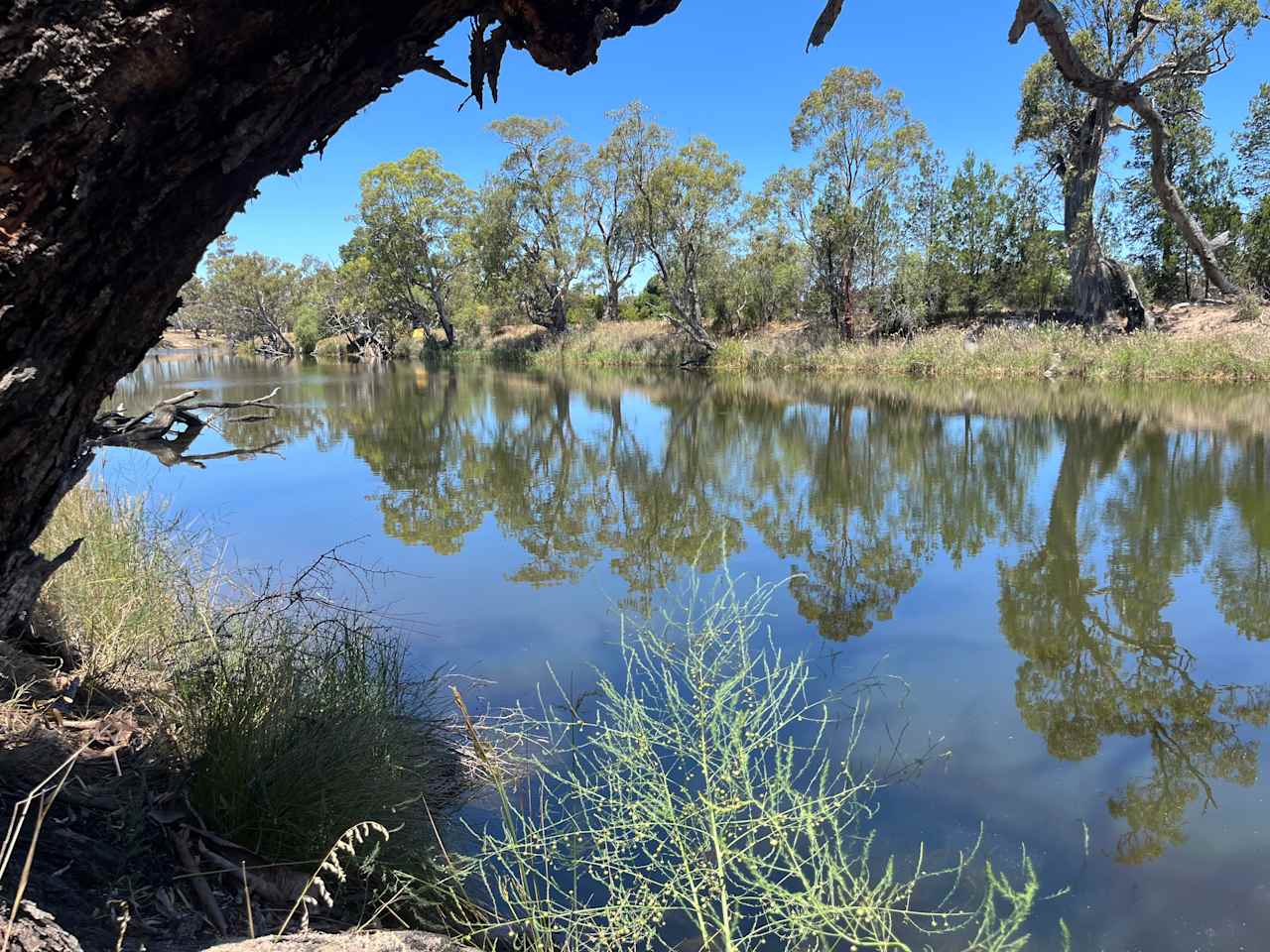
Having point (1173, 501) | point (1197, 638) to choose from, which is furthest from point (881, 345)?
point (1197, 638)

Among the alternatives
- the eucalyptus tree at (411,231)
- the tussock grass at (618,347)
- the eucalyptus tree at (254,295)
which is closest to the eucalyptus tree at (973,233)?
the tussock grass at (618,347)

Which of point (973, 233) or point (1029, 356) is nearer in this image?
point (1029, 356)

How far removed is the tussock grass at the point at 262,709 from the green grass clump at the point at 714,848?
1.24ft

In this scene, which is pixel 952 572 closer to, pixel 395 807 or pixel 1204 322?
pixel 395 807

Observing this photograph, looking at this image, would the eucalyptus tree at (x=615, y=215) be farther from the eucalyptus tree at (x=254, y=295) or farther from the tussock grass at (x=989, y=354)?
the eucalyptus tree at (x=254, y=295)

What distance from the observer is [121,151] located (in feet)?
4.73

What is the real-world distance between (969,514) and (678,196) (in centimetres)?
2014

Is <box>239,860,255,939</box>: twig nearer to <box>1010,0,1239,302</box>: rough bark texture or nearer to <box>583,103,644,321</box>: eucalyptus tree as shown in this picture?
<box>1010,0,1239,302</box>: rough bark texture

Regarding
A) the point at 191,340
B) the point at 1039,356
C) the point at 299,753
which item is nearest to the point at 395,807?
the point at 299,753

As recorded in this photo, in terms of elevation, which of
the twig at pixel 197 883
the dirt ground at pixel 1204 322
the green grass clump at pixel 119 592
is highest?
the dirt ground at pixel 1204 322

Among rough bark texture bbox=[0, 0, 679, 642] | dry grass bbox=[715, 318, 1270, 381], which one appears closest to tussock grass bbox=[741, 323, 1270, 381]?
dry grass bbox=[715, 318, 1270, 381]

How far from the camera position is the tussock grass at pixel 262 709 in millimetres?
2453

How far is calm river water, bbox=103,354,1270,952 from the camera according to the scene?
312 centimetres

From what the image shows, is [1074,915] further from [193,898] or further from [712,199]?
[712,199]
